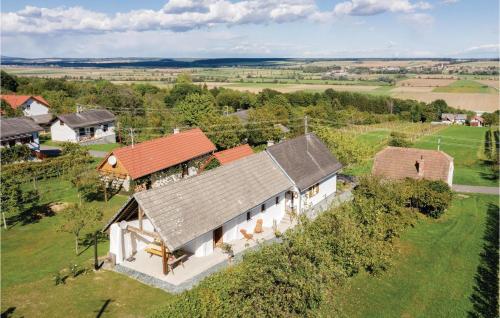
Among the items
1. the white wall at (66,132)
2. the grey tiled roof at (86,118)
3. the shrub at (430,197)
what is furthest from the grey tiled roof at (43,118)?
the shrub at (430,197)

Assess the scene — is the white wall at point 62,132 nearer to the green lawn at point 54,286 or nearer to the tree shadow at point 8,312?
the green lawn at point 54,286

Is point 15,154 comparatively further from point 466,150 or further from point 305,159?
point 466,150

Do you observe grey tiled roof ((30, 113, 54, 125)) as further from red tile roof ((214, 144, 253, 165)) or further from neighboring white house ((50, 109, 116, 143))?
red tile roof ((214, 144, 253, 165))

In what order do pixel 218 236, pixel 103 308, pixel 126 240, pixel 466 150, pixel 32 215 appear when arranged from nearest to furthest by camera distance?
pixel 103 308, pixel 126 240, pixel 218 236, pixel 32 215, pixel 466 150

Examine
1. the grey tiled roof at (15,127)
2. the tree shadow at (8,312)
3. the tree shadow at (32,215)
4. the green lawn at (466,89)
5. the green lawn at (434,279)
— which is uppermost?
the green lawn at (466,89)

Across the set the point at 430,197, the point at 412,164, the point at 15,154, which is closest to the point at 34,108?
the point at 15,154

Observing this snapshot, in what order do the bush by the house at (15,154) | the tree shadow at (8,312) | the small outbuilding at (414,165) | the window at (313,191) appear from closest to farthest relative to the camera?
the tree shadow at (8,312)
the window at (313,191)
the small outbuilding at (414,165)
the bush by the house at (15,154)
